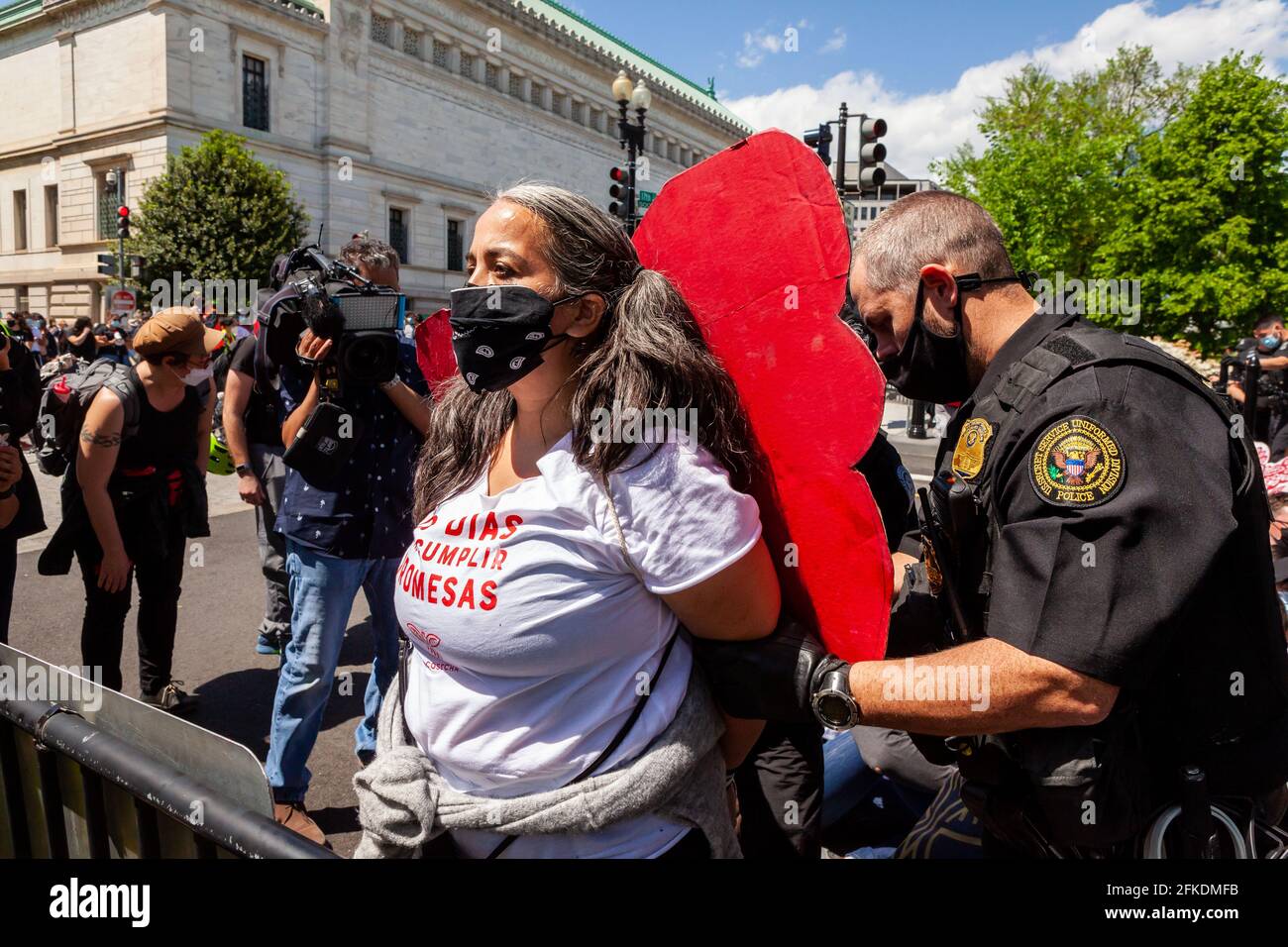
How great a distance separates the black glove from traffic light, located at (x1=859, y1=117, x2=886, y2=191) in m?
11.2

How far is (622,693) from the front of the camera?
1.52 m

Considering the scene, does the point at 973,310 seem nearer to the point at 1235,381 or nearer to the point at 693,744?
the point at 693,744

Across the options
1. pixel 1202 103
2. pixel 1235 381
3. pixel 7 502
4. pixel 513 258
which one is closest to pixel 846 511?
pixel 513 258

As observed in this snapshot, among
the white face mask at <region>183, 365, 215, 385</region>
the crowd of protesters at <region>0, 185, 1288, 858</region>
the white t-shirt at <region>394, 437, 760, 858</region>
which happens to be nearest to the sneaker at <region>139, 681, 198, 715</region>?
the white face mask at <region>183, 365, 215, 385</region>

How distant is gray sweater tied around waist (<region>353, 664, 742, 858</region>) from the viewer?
149 cm

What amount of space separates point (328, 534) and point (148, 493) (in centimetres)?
152

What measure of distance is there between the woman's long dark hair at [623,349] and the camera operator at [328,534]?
1.67 meters

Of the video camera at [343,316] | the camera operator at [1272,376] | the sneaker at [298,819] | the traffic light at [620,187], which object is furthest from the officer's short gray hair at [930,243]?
the traffic light at [620,187]

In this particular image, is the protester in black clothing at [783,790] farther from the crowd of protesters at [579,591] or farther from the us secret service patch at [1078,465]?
the us secret service patch at [1078,465]

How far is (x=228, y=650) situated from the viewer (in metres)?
5.36

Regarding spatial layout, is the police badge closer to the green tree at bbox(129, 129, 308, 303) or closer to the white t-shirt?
the white t-shirt

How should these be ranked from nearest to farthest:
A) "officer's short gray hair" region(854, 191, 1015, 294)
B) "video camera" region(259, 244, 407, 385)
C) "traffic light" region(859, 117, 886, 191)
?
"officer's short gray hair" region(854, 191, 1015, 294)
"video camera" region(259, 244, 407, 385)
"traffic light" region(859, 117, 886, 191)

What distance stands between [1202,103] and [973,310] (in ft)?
68.8

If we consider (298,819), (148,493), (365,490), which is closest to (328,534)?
(365,490)
